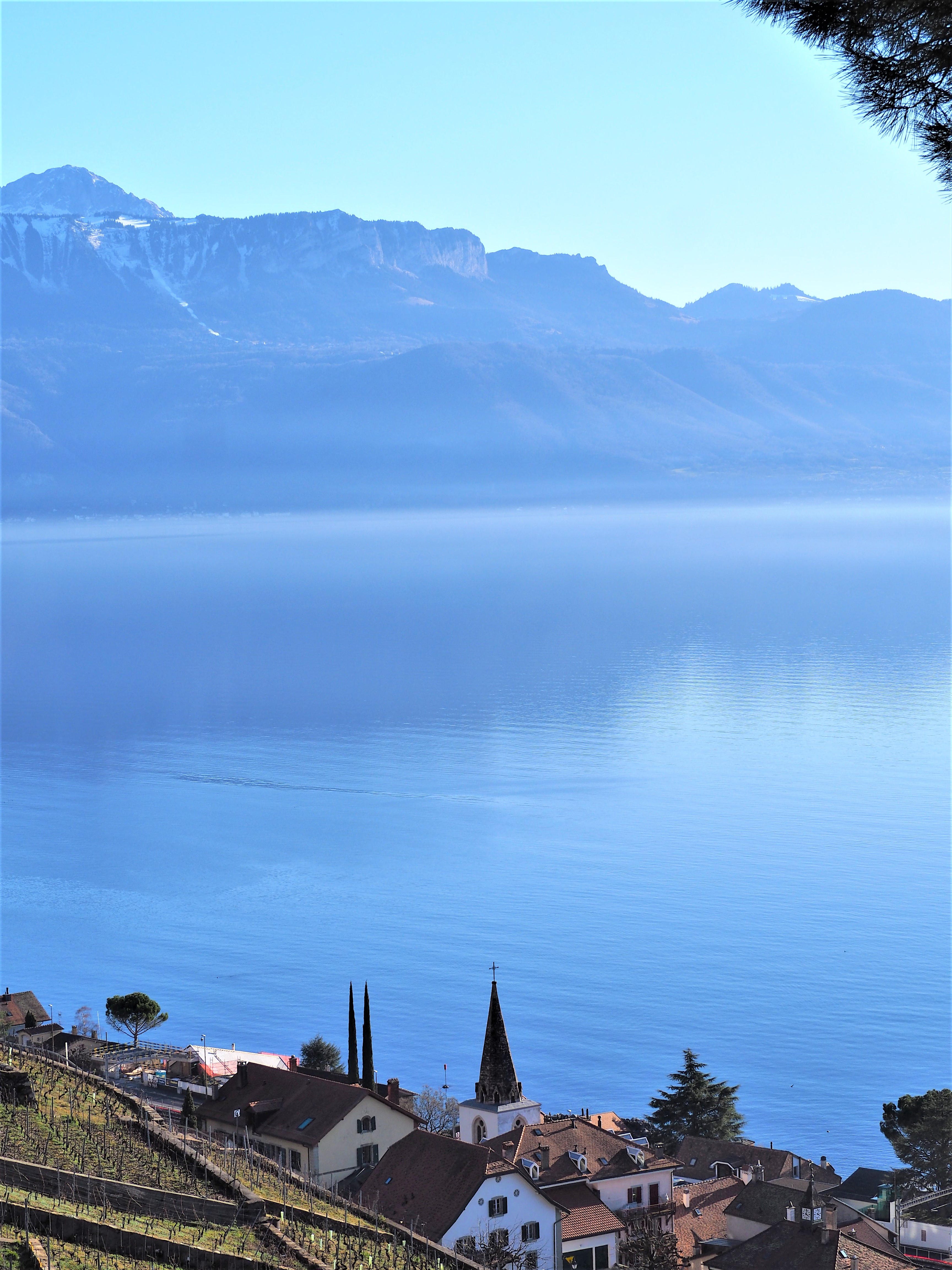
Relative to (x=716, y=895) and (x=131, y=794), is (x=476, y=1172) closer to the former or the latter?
(x=716, y=895)

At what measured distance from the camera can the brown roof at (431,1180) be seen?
2952 cm

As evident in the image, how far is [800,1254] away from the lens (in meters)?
29.4

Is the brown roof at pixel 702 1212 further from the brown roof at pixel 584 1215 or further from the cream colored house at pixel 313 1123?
the cream colored house at pixel 313 1123

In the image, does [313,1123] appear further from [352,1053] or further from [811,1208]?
[811,1208]

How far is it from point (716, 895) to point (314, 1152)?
42.1 metres

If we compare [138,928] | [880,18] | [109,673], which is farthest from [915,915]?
[109,673]

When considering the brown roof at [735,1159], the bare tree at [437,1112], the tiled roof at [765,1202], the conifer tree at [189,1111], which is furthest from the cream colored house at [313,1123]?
the brown roof at [735,1159]

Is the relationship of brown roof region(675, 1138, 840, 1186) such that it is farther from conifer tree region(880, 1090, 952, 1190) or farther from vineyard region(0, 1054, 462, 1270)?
vineyard region(0, 1054, 462, 1270)

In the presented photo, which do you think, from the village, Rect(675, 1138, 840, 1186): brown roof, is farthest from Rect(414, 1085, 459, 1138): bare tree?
Rect(675, 1138, 840, 1186): brown roof

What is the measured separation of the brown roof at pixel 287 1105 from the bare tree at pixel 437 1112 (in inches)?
256

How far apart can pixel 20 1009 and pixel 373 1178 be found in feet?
76.0

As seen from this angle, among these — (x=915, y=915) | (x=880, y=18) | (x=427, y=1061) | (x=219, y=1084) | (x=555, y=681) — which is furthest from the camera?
(x=555, y=681)

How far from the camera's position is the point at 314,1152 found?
32.5 metres

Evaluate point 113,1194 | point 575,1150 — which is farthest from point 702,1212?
point 113,1194
